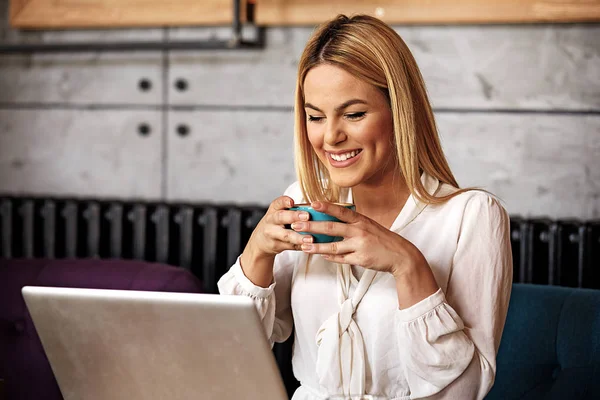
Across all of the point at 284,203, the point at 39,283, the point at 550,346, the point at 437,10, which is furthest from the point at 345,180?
the point at 437,10

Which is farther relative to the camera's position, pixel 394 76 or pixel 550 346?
pixel 550 346

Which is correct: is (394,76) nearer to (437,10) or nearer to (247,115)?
(437,10)

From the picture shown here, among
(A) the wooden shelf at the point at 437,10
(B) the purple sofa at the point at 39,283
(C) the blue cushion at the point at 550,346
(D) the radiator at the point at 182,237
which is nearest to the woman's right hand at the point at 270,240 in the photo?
(B) the purple sofa at the point at 39,283

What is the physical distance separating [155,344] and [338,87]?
1.89 feet

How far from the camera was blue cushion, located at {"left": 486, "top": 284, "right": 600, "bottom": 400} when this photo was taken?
165 centimetres

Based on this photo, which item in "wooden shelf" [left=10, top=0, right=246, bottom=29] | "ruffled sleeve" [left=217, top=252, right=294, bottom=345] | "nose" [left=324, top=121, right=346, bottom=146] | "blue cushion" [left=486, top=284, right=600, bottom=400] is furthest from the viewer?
"wooden shelf" [left=10, top=0, right=246, bottom=29]

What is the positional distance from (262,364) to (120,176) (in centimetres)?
224

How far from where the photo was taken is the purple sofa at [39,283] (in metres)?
1.82

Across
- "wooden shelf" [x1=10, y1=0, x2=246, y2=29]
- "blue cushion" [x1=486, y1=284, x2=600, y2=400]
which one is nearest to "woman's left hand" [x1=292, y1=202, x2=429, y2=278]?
"blue cushion" [x1=486, y1=284, x2=600, y2=400]

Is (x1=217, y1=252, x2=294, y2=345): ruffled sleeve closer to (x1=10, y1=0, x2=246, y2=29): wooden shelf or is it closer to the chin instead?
the chin

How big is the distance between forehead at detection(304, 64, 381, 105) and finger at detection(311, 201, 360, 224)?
0.79 ft

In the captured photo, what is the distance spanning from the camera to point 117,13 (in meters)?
→ 3.02

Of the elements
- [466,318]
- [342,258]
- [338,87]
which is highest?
[338,87]

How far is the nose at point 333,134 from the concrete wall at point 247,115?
4.52 feet
